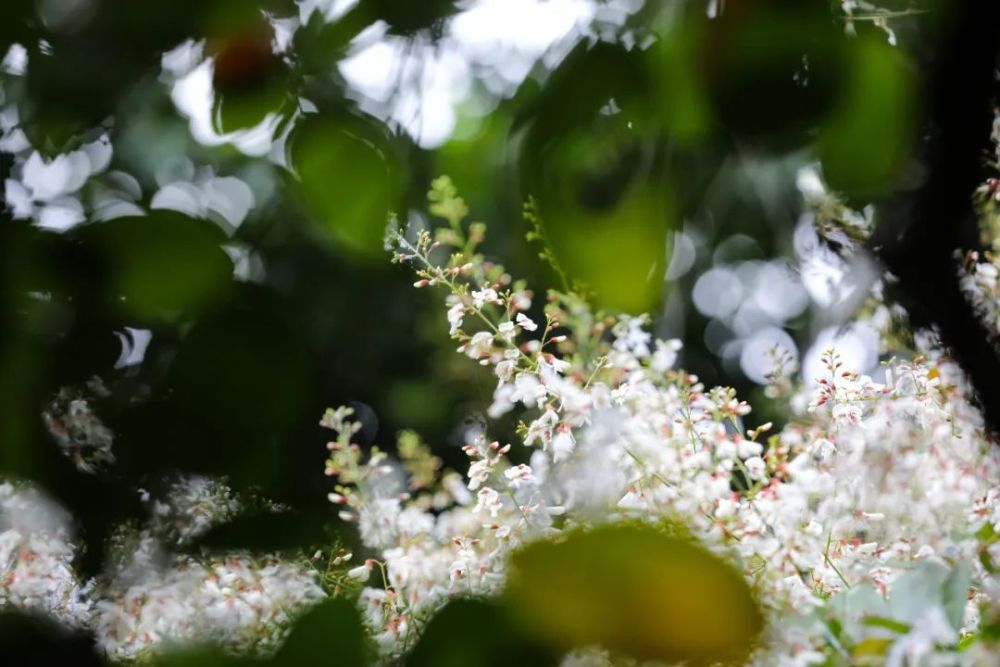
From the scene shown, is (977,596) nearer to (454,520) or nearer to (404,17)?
(454,520)

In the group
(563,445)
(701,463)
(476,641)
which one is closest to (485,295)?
(563,445)

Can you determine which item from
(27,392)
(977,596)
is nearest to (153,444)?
(27,392)

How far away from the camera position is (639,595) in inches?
7.6

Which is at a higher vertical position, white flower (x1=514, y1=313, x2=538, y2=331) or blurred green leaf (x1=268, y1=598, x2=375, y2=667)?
blurred green leaf (x1=268, y1=598, x2=375, y2=667)

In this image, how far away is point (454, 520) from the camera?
1.18m

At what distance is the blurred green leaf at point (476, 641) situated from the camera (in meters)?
0.22

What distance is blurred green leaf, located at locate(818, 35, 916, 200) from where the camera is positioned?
0.28 m

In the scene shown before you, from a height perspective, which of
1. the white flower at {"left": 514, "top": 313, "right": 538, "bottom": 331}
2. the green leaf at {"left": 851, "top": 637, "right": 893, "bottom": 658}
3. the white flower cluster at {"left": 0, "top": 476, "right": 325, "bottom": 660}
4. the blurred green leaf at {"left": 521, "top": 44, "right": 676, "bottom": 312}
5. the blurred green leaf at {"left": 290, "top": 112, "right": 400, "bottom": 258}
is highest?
the blurred green leaf at {"left": 521, "top": 44, "right": 676, "bottom": 312}

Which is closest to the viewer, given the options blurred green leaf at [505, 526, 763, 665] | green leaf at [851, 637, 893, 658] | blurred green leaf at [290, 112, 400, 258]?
blurred green leaf at [505, 526, 763, 665]

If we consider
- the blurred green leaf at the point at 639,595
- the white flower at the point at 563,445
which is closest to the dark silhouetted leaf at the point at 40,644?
the blurred green leaf at the point at 639,595

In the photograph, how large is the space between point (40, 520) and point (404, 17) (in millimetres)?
212

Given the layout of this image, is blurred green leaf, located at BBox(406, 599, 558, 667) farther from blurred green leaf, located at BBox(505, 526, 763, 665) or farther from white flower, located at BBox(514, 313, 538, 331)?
white flower, located at BBox(514, 313, 538, 331)

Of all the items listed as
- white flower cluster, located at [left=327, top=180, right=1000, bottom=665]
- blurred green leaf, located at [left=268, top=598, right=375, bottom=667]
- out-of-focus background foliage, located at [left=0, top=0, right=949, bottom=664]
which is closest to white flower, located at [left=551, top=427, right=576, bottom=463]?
white flower cluster, located at [left=327, top=180, right=1000, bottom=665]

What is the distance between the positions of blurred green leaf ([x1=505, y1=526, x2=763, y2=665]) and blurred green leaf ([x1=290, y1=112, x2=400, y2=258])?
0.47ft
